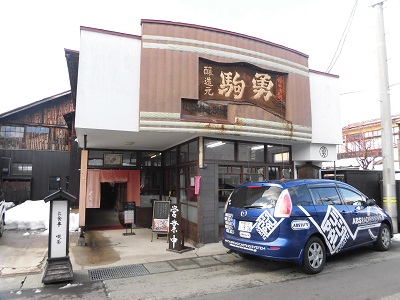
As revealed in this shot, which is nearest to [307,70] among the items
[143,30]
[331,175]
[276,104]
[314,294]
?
[276,104]

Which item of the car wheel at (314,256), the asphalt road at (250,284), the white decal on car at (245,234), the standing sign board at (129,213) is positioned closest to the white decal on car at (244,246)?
the white decal on car at (245,234)

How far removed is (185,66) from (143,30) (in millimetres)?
1432

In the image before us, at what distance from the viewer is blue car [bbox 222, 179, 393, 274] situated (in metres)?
5.48

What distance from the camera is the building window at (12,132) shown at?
19828mm

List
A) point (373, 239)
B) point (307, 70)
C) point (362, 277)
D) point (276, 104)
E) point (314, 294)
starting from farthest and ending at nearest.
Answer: point (307, 70), point (276, 104), point (373, 239), point (362, 277), point (314, 294)

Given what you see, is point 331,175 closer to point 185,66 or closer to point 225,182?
point 225,182

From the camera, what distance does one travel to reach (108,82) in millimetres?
7648

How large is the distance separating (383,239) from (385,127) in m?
3.96

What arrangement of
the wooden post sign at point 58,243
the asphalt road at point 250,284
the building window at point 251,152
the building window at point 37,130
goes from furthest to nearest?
the building window at point 37,130 → the building window at point 251,152 → the wooden post sign at point 58,243 → the asphalt road at point 250,284

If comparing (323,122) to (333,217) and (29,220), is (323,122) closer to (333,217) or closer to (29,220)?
(333,217)

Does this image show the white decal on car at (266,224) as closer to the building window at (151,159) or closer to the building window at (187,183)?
the building window at (187,183)

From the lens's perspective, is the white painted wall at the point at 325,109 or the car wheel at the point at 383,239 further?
the white painted wall at the point at 325,109

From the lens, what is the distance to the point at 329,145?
430 inches

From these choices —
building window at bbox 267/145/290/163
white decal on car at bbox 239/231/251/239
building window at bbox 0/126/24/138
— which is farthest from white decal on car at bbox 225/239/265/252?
building window at bbox 0/126/24/138
